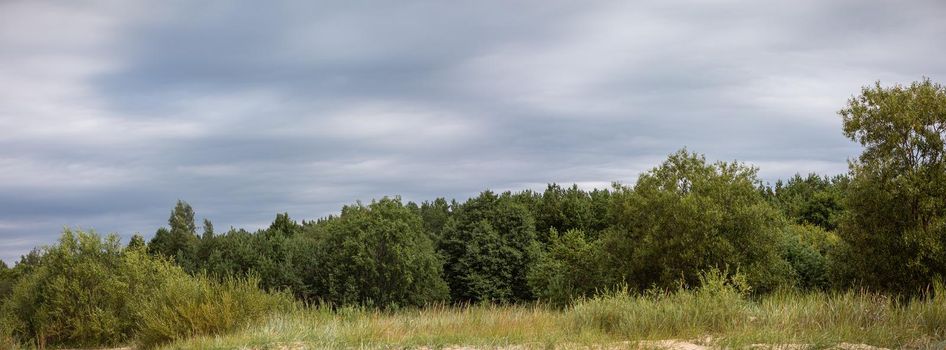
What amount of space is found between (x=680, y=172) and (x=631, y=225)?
8.36 ft

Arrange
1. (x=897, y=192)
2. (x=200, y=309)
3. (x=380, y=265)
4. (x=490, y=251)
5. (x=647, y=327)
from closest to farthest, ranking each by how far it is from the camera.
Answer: (x=647, y=327)
(x=200, y=309)
(x=897, y=192)
(x=380, y=265)
(x=490, y=251)

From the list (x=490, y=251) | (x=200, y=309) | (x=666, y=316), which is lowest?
(x=666, y=316)

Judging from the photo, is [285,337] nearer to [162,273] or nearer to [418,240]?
[162,273]

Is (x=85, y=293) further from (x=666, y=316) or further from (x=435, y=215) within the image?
(x=435, y=215)

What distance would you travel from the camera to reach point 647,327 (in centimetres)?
1392

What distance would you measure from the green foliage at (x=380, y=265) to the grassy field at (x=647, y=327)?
28.9 m

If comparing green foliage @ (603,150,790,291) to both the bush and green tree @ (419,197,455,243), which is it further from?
green tree @ (419,197,455,243)

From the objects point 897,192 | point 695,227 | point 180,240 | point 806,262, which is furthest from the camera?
point 180,240

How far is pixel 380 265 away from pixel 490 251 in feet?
23.7

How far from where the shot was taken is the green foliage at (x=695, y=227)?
24719 millimetres

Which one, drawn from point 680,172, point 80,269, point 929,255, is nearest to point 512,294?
point 680,172

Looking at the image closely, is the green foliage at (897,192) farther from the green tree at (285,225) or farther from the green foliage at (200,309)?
the green tree at (285,225)

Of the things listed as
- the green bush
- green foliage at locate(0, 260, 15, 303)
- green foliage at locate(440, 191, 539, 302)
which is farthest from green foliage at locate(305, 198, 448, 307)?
the green bush

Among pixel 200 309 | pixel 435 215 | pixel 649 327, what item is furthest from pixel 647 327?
pixel 435 215
